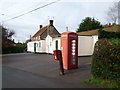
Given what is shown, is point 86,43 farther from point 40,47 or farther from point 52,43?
point 40,47

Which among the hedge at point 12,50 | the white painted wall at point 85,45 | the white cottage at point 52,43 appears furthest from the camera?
the hedge at point 12,50

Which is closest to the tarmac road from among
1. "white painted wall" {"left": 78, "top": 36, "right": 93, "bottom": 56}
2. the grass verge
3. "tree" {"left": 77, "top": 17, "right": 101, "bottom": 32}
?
the grass verge

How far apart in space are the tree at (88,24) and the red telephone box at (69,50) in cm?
4690

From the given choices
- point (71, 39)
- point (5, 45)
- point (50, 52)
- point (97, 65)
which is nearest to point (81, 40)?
point (50, 52)

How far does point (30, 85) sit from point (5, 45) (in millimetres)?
52266

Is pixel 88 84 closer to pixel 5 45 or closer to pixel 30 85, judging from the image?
pixel 30 85

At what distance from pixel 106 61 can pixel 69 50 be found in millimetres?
6201

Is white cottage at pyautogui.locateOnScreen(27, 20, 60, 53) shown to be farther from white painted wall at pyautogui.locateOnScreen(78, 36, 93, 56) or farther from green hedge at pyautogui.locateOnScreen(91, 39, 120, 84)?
green hedge at pyautogui.locateOnScreen(91, 39, 120, 84)

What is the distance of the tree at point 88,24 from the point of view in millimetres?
65875

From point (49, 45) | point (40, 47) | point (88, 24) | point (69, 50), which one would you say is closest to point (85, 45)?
point (49, 45)

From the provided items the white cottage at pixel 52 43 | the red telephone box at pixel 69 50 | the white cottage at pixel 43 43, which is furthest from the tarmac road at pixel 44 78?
the white cottage at pixel 43 43

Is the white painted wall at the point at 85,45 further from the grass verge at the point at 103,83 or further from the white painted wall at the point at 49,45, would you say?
the grass verge at the point at 103,83

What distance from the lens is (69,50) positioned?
1878 cm

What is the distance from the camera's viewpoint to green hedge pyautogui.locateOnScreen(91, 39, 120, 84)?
12367 mm
